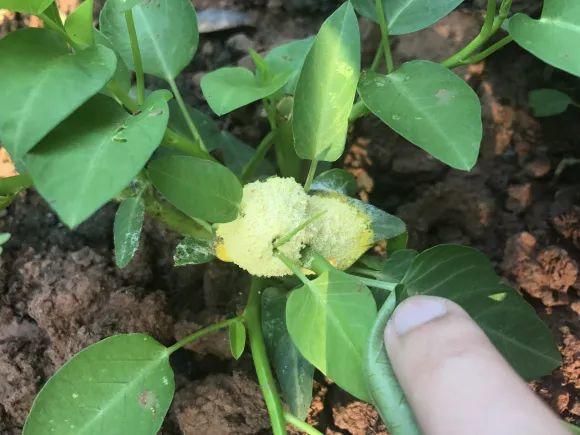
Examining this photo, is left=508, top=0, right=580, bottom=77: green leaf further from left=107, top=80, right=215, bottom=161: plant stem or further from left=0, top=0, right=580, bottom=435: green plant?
left=107, top=80, right=215, bottom=161: plant stem

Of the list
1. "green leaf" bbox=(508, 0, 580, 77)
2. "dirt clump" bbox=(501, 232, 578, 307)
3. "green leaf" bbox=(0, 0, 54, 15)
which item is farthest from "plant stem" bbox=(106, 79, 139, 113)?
"dirt clump" bbox=(501, 232, 578, 307)

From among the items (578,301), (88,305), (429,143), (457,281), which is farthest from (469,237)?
(88,305)

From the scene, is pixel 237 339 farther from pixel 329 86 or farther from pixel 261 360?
pixel 329 86

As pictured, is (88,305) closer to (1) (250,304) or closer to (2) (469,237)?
(1) (250,304)

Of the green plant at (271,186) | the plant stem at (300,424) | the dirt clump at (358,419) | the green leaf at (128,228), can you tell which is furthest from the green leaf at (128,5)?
the dirt clump at (358,419)

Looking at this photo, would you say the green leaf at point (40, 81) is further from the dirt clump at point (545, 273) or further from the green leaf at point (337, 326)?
the dirt clump at point (545, 273)
